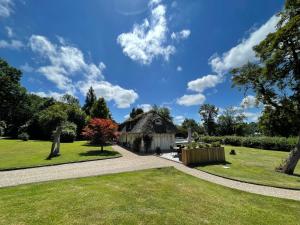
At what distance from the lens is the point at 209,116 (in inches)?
2598

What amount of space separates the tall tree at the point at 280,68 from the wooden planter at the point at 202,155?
4332 millimetres

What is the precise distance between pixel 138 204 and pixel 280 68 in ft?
40.3

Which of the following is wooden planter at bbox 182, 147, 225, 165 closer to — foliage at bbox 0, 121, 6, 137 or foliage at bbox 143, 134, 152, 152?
foliage at bbox 143, 134, 152, 152

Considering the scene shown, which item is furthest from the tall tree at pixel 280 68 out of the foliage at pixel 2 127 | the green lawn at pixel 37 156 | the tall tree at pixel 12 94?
the foliage at pixel 2 127

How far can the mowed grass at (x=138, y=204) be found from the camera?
499 cm

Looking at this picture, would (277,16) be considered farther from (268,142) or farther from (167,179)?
(268,142)

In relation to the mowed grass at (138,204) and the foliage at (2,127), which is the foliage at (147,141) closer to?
the mowed grass at (138,204)

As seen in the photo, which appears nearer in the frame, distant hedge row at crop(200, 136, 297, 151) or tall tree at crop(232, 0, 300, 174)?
tall tree at crop(232, 0, 300, 174)

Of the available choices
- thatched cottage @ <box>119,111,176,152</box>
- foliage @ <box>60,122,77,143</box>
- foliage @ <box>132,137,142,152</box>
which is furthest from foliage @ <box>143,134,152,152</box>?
foliage @ <box>60,122,77,143</box>

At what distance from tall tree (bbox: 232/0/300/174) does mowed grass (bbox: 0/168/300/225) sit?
292 inches

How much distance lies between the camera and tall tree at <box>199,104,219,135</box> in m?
64.9

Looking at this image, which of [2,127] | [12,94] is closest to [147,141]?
[12,94]

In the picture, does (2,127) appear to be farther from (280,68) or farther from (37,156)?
(280,68)

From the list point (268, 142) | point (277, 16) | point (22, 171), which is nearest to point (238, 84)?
point (277, 16)
